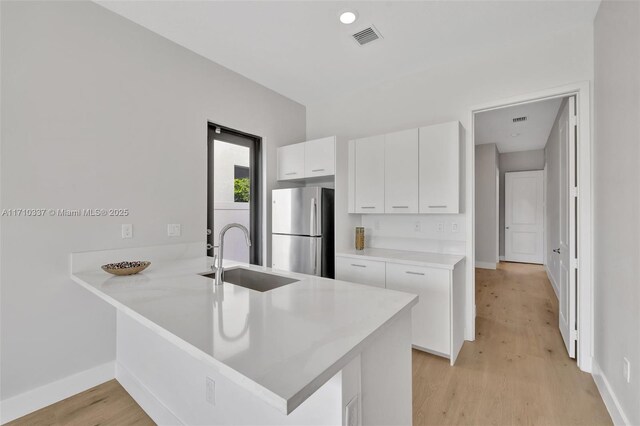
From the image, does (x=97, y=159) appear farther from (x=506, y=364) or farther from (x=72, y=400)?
(x=506, y=364)

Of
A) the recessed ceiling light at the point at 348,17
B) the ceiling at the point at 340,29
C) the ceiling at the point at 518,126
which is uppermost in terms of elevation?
the ceiling at the point at 340,29

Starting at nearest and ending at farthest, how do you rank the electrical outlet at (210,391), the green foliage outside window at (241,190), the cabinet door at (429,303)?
the electrical outlet at (210,391)
the cabinet door at (429,303)
the green foliage outside window at (241,190)

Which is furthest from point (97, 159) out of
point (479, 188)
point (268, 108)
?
point (479, 188)

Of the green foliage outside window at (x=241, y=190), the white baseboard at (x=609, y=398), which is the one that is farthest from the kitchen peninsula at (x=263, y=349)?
the green foliage outside window at (x=241, y=190)

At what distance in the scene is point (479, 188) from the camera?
6414 millimetres

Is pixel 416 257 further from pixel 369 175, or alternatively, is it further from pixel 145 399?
pixel 145 399

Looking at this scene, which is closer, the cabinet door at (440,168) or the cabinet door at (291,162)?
the cabinet door at (440,168)

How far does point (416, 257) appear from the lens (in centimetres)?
267

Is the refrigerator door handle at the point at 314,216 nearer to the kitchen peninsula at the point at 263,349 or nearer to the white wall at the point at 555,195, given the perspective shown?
the kitchen peninsula at the point at 263,349

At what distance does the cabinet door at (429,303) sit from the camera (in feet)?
7.72

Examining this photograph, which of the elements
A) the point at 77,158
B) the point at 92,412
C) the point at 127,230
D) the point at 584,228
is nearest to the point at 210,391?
the point at 92,412

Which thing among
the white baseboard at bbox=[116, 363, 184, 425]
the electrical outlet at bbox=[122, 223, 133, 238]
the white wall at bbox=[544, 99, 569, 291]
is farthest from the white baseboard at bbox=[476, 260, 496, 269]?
the electrical outlet at bbox=[122, 223, 133, 238]

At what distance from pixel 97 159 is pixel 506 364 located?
138 inches

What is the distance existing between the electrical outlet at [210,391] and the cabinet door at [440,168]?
86.5 inches
